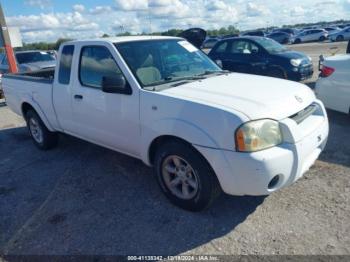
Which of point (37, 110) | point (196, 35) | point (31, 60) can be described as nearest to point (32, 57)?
point (31, 60)

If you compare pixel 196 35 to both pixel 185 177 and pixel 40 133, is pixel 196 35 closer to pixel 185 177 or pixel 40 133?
pixel 40 133

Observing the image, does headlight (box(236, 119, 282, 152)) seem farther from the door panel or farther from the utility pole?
the utility pole

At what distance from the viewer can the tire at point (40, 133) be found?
225 inches

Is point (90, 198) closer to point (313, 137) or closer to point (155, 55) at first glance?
point (155, 55)

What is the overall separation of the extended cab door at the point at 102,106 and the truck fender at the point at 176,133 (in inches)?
6.9

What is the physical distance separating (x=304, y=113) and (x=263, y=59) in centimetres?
667

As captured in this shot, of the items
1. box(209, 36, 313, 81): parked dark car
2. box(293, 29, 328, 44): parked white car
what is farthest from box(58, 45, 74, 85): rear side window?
box(293, 29, 328, 44): parked white car

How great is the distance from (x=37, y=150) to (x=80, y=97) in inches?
84.7

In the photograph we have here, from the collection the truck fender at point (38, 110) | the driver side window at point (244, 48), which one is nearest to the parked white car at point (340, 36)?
the driver side window at point (244, 48)

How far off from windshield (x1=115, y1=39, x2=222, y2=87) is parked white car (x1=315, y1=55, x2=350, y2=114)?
244 centimetres

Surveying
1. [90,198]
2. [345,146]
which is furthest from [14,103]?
[345,146]

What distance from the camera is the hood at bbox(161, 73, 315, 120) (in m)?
2.98

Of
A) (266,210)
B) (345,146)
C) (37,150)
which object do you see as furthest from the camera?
(37,150)

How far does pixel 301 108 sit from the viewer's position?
3.30 m
